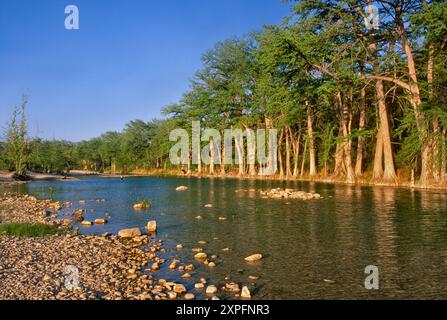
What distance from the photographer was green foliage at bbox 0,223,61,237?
565 inches

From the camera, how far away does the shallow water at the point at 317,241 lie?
8.56 m

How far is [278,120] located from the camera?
51.3 m

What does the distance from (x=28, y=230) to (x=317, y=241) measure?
11412 mm

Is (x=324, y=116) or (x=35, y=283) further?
(x=324, y=116)

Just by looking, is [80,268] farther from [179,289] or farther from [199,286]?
[199,286]

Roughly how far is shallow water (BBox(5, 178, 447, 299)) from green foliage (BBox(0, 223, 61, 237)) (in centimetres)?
143

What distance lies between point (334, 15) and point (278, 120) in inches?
817

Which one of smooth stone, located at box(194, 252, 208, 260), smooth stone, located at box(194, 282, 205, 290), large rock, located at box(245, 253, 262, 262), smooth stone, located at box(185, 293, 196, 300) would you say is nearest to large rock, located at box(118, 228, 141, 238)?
smooth stone, located at box(194, 252, 208, 260)

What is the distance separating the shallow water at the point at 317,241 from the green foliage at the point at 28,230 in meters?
1.43

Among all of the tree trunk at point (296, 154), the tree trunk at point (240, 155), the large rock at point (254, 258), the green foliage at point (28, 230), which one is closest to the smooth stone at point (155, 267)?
the large rock at point (254, 258)

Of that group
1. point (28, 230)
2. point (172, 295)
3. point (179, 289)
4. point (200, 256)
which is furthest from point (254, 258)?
point (28, 230)
